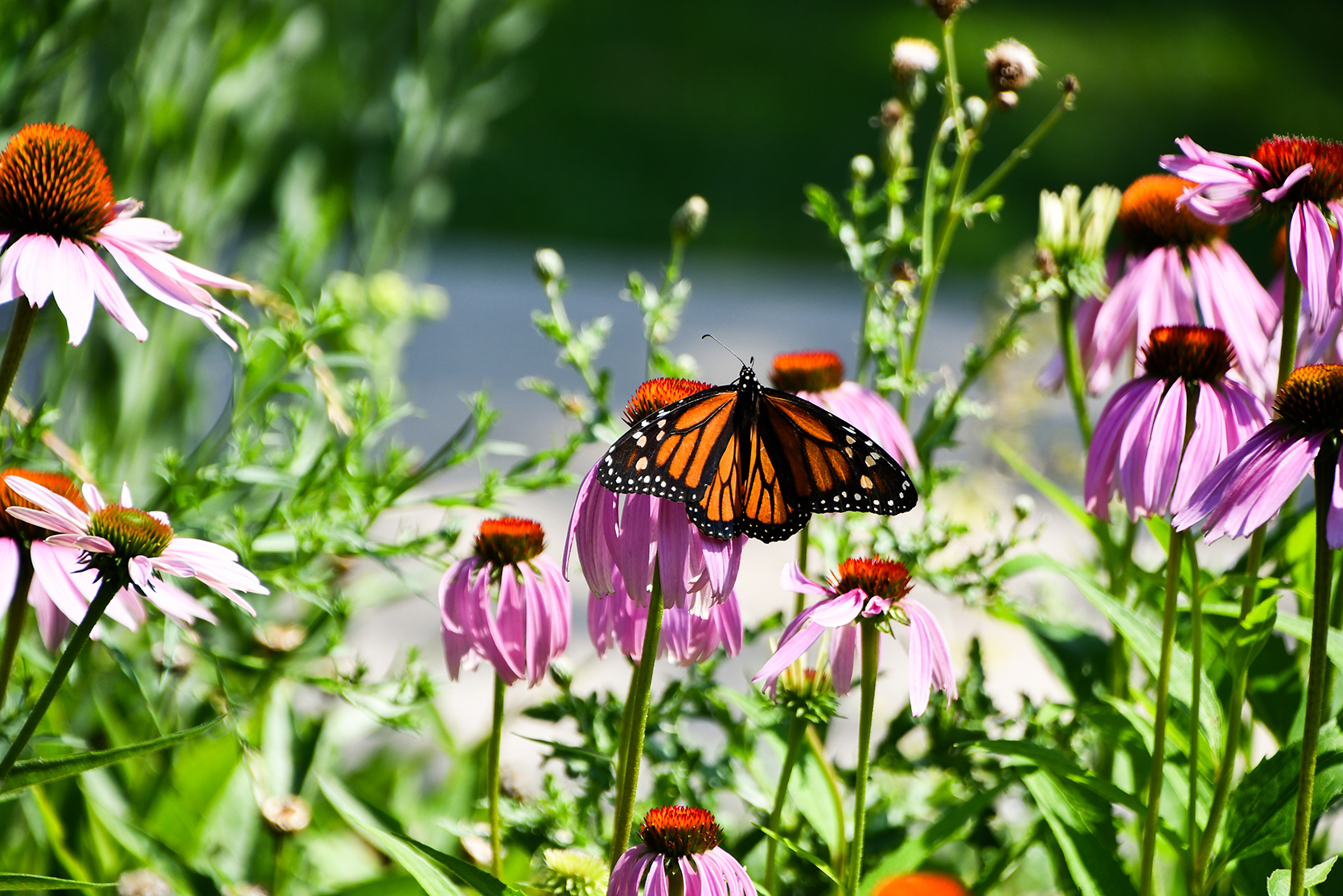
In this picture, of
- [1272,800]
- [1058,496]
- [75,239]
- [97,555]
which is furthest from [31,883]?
[1058,496]

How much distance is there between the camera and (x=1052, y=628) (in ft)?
3.73

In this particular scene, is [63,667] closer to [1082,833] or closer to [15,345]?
[15,345]

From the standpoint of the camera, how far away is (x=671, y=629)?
81 cm

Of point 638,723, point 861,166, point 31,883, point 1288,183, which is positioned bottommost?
point 31,883

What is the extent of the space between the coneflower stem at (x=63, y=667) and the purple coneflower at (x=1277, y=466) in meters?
0.60

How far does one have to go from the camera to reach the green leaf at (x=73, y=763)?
0.66 meters

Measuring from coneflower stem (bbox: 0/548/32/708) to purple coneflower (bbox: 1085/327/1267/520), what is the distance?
2.34 ft

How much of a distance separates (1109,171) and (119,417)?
5.28 meters

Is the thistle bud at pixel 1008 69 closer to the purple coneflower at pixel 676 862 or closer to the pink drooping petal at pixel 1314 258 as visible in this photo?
the pink drooping petal at pixel 1314 258

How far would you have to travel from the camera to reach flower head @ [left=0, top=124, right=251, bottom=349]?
0.75 meters

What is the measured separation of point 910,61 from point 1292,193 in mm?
402

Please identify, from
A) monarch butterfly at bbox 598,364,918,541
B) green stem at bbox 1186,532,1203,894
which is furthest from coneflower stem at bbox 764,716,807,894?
green stem at bbox 1186,532,1203,894

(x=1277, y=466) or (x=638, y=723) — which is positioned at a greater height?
(x=1277, y=466)

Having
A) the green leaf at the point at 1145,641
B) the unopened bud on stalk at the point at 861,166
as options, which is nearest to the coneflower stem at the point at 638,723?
Answer: the green leaf at the point at 1145,641
